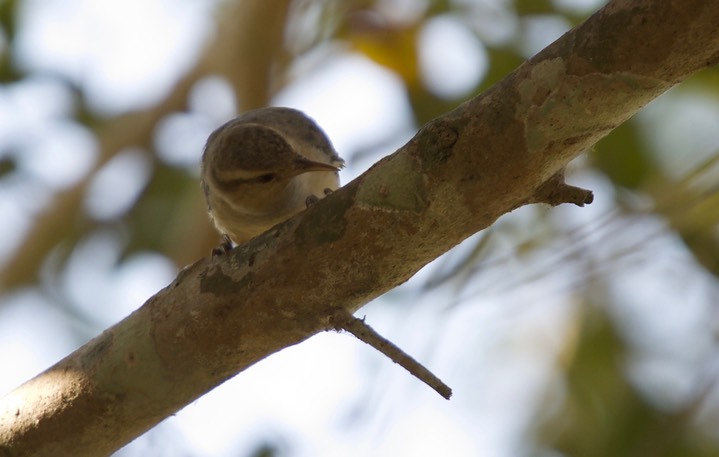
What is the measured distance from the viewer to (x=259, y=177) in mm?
5227

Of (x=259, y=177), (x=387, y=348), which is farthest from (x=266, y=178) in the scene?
(x=387, y=348)

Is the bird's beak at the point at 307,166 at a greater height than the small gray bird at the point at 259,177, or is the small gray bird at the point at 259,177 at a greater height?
the small gray bird at the point at 259,177

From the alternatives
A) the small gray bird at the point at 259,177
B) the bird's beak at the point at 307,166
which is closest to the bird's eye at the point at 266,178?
the small gray bird at the point at 259,177

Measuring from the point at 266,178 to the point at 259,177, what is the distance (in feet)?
0.13

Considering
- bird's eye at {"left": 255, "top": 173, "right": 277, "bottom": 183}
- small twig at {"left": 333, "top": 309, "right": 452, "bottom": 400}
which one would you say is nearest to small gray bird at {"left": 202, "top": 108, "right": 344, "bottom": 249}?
bird's eye at {"left": 255, "top": 173, "right": 277, "bottom": 183}

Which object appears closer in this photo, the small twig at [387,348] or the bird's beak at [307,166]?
the small twig at [387,348]

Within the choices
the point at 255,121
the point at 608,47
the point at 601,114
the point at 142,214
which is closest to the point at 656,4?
the point at 608,47

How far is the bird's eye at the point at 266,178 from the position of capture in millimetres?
5191

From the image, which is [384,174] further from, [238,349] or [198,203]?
[198,203]

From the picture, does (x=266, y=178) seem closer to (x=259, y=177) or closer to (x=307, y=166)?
(x=259, y=177)

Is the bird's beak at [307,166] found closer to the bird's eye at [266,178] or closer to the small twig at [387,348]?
the bird's eye at [266,178]

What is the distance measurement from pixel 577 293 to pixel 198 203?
9.82 ft

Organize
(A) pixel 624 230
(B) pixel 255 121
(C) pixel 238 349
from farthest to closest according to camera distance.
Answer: (B) pixel 255 121
(A) pixel 624 230
(C) pixel 238 349

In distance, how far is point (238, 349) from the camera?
11.5 feet
